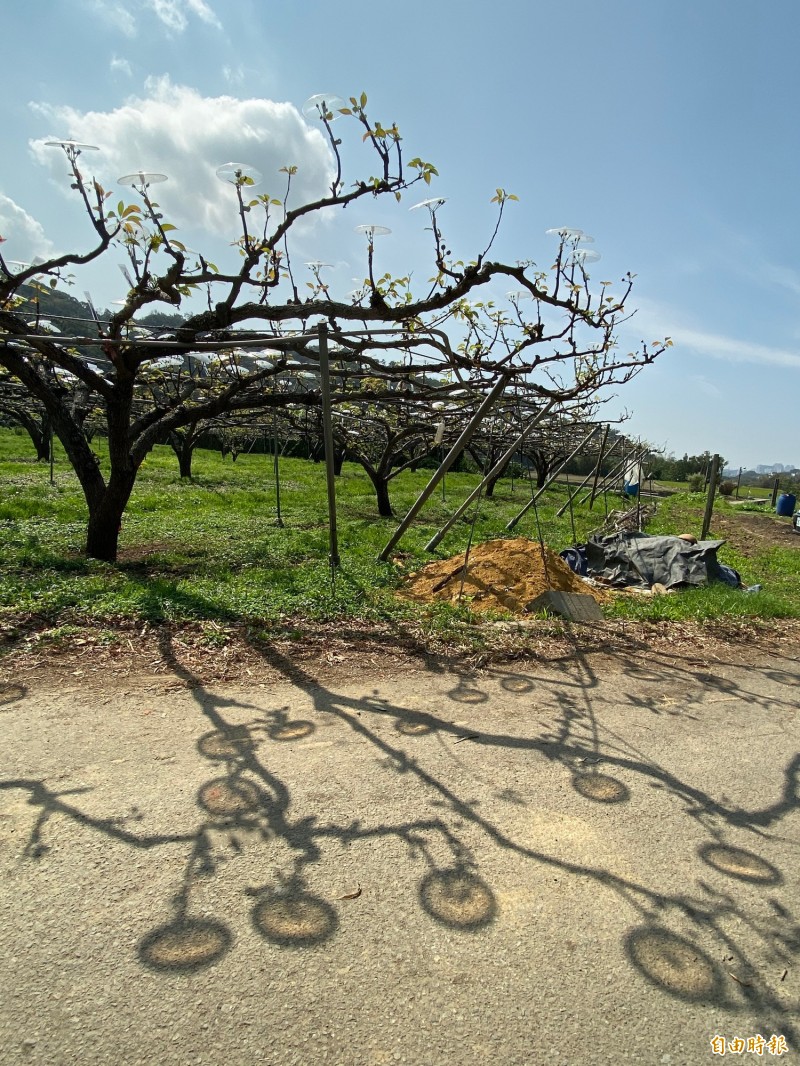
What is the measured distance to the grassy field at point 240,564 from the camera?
4859mm

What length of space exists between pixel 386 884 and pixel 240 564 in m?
5.64

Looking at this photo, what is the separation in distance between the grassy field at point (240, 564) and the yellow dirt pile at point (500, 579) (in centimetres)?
36

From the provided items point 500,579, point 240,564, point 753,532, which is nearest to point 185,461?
point 240,564

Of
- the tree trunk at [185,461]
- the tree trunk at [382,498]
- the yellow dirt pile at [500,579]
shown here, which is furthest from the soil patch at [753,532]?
the tree trunk at [185,461]

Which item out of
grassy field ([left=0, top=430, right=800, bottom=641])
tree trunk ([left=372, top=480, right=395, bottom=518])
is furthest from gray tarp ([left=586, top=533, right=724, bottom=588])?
tree trunk ([left=372, top=480, right=395, bottom=518])

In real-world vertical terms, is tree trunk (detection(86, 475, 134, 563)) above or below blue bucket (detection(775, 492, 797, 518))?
below

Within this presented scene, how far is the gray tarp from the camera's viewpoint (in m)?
7.37

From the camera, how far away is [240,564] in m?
7.21

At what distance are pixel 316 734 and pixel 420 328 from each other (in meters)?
3.55

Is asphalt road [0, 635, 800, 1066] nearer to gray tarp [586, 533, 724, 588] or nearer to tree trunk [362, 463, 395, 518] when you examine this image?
gray tarp [586, 533, 724, 588]

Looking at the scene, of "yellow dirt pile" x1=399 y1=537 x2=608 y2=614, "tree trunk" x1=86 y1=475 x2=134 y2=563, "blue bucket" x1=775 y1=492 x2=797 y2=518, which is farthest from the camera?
"blue bucket" x1=775 y1=492 x2=797 y2=518

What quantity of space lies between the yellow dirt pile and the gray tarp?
118 centimetres

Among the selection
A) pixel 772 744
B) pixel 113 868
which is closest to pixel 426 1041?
pixel 113 868

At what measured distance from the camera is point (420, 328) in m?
5.00
